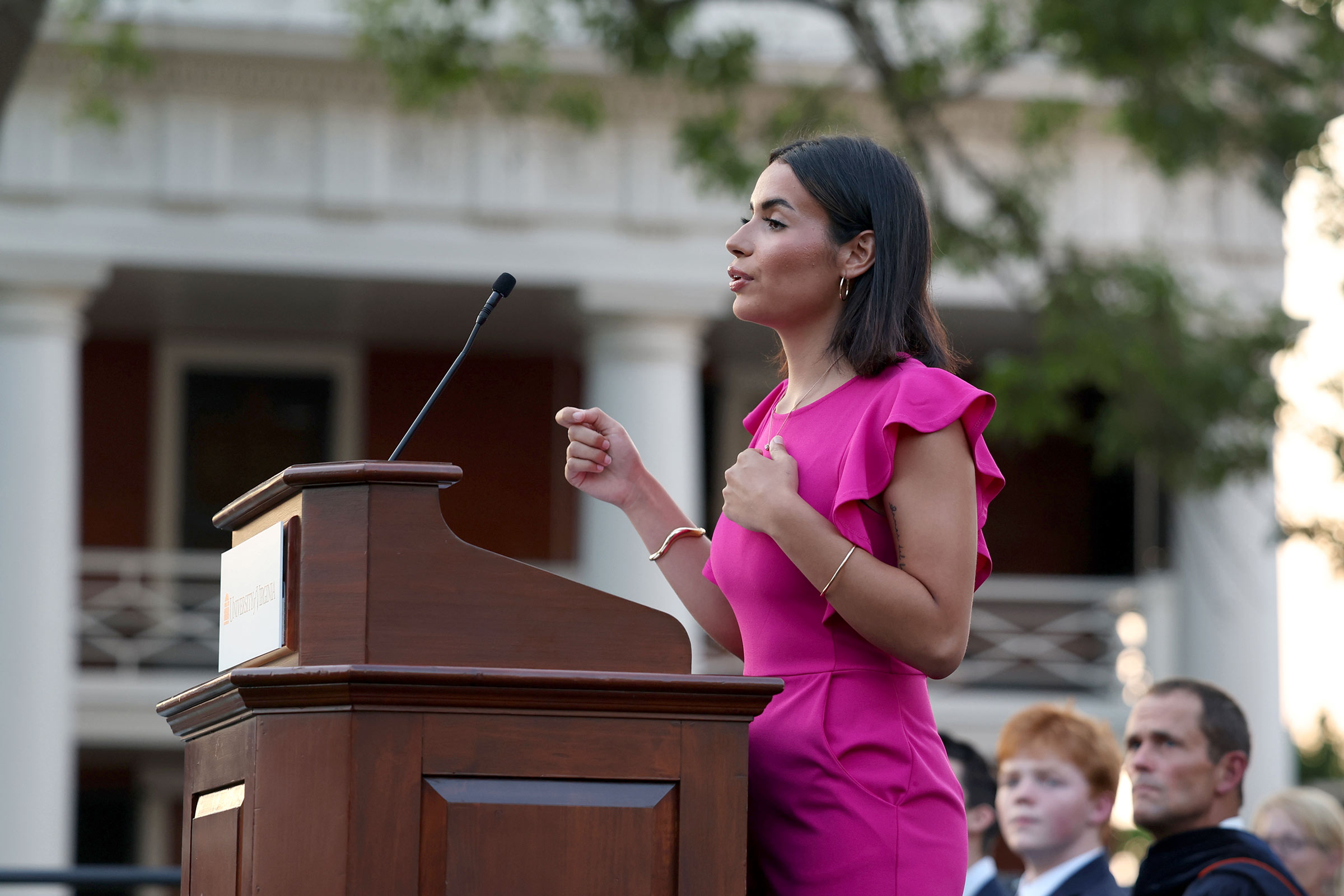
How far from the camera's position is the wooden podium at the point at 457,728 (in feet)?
5.61

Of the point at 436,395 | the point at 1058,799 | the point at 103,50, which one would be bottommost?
the point at 1058,799

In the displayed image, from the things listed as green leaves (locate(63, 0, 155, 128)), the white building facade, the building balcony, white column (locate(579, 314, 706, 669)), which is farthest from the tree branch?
the building balcony

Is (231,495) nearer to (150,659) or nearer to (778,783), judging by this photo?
(150,659)

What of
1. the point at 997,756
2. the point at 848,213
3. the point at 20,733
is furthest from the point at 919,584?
the point at 20,733

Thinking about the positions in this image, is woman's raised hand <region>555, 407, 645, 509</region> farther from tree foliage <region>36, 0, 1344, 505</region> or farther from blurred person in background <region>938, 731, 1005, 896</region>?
tree foliage <region>36, 0, 1344, 505</region>

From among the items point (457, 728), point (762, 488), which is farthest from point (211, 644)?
point (457, 728)

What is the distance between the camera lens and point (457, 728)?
173cm

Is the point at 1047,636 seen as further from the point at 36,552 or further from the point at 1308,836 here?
the point at 1308,836

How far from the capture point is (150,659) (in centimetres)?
1403

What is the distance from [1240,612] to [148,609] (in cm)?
834

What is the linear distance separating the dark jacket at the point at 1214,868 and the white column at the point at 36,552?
8792mm

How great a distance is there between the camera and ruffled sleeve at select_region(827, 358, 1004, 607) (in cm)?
196

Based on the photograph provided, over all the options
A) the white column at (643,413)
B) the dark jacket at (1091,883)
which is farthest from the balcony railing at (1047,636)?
the dark jacket at (1091,883)

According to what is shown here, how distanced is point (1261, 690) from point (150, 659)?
8.39 metres
